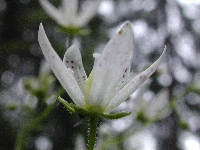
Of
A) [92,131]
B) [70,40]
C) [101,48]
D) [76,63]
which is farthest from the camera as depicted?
[101,48]

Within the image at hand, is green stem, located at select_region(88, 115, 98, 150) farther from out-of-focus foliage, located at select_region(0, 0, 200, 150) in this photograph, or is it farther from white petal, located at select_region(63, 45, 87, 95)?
out-of-focus foliage, located at select_region(0, 0, 200, 150)

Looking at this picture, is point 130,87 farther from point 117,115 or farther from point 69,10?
point 69,10

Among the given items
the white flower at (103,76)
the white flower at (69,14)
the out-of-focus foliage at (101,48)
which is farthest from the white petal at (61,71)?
the out-of-focus foliage at (101,48)

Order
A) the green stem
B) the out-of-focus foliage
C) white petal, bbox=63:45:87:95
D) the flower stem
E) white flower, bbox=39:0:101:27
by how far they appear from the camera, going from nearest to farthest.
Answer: the green stem < white petal, bbox=63:45:87:95 < the flower stem < white flower, bbox=39:0:101:27 < the out-of-focus foliage

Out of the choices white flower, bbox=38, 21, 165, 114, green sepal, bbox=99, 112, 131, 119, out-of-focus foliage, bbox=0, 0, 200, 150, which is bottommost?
out-of-focus foliage, bbox=0, 0, 200, 150

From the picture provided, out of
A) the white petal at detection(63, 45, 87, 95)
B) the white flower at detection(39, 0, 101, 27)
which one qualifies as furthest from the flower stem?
the white petal at detection(63, 45, 87, 95)

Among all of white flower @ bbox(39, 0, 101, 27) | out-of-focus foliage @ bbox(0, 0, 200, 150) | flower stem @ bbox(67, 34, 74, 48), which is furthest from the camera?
out-of-focus foliage @ bbox(0, 0, 200, 150)

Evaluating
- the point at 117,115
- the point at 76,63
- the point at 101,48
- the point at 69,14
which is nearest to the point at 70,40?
the point at 69,14
